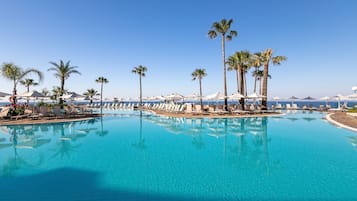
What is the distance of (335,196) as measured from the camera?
11.7 ft

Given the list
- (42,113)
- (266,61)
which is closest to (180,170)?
(42,113)

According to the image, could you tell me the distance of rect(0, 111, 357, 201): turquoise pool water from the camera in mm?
3775

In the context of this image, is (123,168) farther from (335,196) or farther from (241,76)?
(241,76)

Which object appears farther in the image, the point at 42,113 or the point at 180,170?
the point at 42,113

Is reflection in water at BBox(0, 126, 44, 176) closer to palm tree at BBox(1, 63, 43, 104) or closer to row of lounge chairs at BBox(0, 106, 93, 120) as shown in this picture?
row of lounge chairs at BBox(0, 106, 93, 120)

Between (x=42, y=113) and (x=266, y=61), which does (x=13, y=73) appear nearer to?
(x=42, y=113)

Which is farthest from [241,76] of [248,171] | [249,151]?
[248,171]

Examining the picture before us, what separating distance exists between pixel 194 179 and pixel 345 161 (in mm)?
5121

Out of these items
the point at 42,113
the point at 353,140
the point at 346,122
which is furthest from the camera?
the point at 42,113

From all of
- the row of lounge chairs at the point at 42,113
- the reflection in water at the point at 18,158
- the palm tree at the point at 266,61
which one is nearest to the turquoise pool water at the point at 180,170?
the reflection in water at the point at 18,158

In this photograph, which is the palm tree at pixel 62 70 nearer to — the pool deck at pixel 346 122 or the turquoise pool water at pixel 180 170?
the turquoise pool water at pixel 180 170

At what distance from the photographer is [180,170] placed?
16.4 ft

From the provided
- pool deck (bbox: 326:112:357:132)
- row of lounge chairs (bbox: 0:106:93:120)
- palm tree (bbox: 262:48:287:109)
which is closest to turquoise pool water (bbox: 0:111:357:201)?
pool deck (bbox: 326:112:357:132)

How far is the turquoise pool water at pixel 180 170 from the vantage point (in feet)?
12.4
